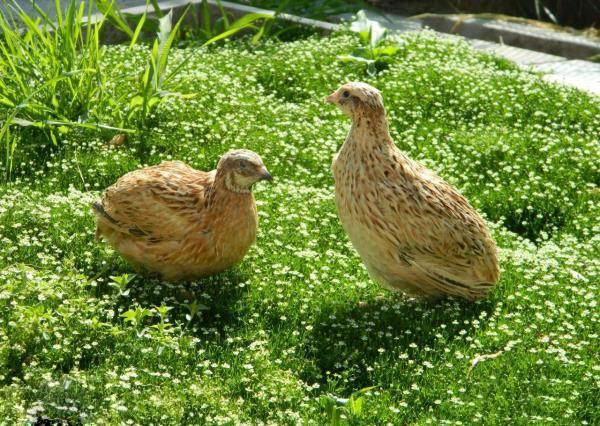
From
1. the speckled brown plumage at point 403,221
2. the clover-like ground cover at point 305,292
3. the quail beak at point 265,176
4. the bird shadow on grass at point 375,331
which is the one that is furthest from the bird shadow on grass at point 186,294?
the speckled brown plumage at point 403,221

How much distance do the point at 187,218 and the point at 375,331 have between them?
123 cm

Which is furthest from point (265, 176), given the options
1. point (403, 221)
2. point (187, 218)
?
point (403, 221)

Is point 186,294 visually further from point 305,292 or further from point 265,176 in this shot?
point 265,176

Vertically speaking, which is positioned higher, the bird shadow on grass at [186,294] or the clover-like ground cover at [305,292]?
the clover-like ground cover at [305,292]

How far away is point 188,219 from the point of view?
583 centimetres

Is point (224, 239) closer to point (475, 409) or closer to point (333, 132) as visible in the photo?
point (475, 409)

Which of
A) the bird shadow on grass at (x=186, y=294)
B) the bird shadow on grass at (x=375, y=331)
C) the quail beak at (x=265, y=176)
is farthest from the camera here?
the quail beak at (x=265, y=176)

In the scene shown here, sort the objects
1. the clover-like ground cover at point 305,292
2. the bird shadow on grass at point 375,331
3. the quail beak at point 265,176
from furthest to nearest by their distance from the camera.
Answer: the quail beak at point 265,176 → the bird shadow on grass at point 375,331 → the clover-like ground cover at point 305,292

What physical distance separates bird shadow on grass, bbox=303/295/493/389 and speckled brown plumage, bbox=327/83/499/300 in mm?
111

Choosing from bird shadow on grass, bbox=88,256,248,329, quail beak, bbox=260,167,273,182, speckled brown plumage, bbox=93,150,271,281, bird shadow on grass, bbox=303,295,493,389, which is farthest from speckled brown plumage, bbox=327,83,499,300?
bird shadow on grass, bbox=88,256,248,329

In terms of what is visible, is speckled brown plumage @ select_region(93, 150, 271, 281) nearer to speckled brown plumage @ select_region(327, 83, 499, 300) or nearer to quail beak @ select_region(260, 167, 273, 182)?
quail beak @ select_region(260, 167, 273, 182)

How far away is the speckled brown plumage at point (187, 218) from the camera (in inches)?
227

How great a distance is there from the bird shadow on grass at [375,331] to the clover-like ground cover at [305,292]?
13mm

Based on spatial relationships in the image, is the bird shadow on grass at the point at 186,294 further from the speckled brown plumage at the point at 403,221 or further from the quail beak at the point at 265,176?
the speckled brown plumage at the point at 403,221
